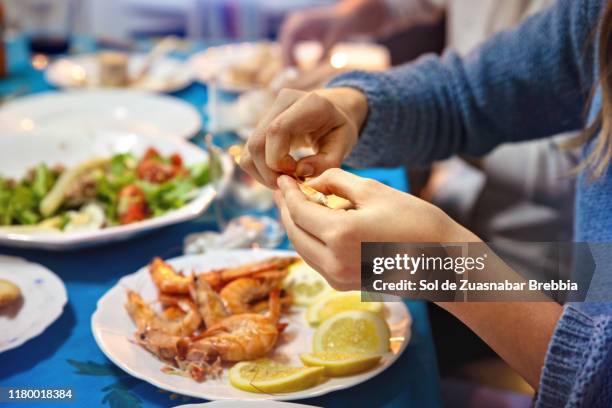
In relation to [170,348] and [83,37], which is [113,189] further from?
[83,37]

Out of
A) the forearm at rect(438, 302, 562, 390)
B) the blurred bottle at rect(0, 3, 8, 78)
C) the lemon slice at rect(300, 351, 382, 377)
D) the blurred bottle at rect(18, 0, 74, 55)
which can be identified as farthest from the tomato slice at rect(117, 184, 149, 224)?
the blurred bottle at rect(18, 0, 74, 55)

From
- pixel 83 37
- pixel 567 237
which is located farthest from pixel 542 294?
pixel 83 37

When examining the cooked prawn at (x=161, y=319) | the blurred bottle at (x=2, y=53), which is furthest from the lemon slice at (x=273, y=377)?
the blurred bottle at (x=2, y=53)

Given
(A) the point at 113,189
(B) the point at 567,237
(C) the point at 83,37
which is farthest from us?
(C) the point at 83,37

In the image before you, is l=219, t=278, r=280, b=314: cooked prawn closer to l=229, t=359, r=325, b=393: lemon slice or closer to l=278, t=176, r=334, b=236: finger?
l=229, t=359, r=325, b=393: lemon slice

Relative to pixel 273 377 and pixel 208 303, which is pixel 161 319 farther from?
pixel 273 377
